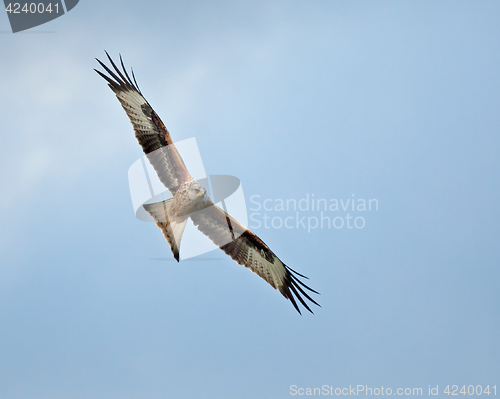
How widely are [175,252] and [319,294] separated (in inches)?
101

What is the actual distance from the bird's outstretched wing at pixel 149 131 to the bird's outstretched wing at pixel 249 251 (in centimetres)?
98

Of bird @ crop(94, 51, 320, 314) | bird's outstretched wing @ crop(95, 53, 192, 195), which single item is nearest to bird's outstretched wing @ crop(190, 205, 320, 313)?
bird @ crop(94, 51, 320, 314)

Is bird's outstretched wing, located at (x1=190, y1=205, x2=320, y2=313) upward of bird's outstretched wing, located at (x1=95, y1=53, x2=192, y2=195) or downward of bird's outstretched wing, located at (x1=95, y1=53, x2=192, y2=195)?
downward

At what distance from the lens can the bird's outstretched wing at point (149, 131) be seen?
6.68 meters

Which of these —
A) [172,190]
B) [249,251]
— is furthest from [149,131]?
[249,251]

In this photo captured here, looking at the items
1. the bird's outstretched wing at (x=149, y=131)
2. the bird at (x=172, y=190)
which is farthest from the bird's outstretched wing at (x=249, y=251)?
the bird's outstretched wing at (x=149, y=131)

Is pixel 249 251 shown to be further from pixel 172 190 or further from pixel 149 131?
pixel 149 131

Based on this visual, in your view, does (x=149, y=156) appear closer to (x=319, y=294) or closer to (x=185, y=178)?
(x=185, y=178)

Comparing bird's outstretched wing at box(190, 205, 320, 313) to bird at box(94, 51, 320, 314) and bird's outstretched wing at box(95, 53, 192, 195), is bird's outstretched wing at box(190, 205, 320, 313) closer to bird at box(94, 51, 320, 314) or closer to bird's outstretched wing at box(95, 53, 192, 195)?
bird at box(94, 51, 320, 314)

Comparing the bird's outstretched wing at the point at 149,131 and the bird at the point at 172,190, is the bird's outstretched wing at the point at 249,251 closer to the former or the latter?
the bird at the point at 172,190

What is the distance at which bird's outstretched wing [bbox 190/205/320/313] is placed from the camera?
7371mm

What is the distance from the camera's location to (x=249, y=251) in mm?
7645

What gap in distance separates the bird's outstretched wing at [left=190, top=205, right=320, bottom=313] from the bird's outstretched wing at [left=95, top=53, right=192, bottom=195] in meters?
0.98

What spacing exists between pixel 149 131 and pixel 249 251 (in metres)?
2.88
